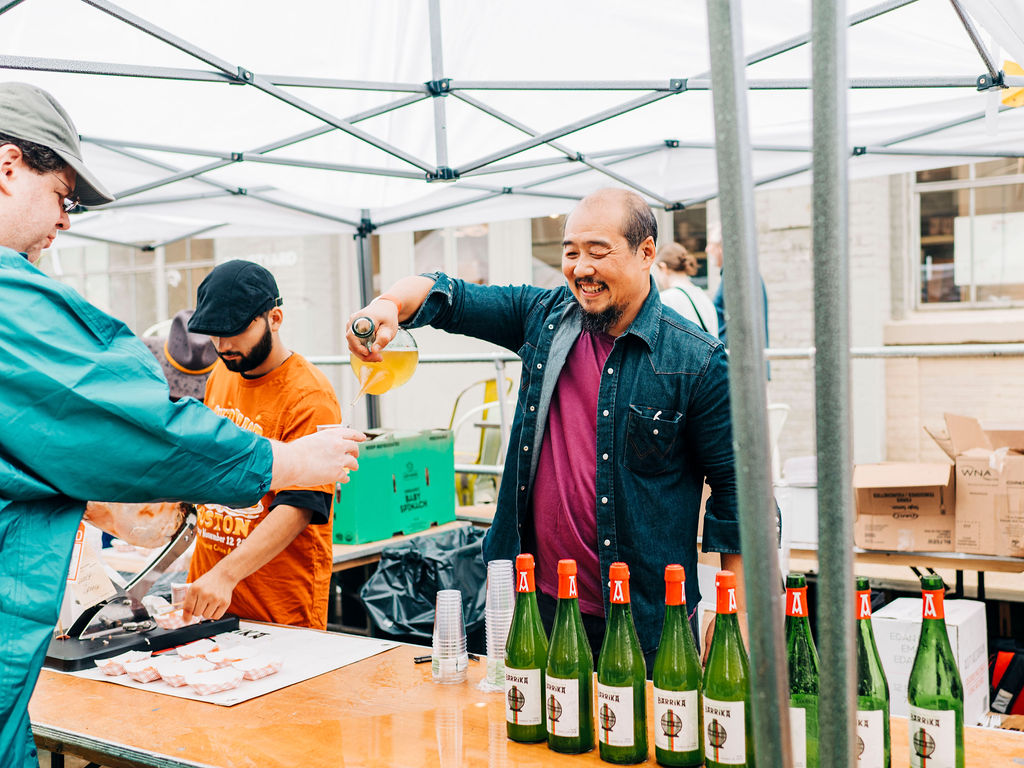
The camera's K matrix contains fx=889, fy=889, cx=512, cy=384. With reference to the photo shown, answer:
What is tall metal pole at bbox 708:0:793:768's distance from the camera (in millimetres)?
794

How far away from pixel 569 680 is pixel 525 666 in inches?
3.6

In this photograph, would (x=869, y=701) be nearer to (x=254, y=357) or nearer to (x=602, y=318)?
(x=602, y=318)

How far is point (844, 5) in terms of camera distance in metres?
0.76

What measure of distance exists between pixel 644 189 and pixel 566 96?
3.40ft

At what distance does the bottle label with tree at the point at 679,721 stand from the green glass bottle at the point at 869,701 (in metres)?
0.25

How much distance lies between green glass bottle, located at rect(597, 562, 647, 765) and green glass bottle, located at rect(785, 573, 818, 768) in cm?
24

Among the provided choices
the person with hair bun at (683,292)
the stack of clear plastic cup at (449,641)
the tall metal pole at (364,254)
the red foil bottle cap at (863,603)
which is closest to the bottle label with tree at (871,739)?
the red foil bottle cap at (863,603)

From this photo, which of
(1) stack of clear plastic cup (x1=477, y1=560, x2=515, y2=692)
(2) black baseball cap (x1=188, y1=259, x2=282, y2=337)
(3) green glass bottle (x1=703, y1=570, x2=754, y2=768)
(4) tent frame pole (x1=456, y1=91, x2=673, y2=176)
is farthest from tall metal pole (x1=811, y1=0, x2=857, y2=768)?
(4) tent frame pole (x1=456, y1=91, x2=673, y2=176)

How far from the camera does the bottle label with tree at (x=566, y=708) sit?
1487mm

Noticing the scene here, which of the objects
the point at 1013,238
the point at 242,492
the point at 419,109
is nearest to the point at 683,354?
the point at 242,492

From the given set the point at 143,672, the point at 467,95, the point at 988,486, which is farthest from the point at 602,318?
the point at 988,486

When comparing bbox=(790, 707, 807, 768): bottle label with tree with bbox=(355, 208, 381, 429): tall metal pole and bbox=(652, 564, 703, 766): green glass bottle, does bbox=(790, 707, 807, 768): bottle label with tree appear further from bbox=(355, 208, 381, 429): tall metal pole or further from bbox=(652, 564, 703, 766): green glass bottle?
bbox=(355, 208, 381, 429): tall metal pole

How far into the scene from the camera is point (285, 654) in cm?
212

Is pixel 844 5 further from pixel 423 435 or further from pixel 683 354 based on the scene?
pixel 423 435
